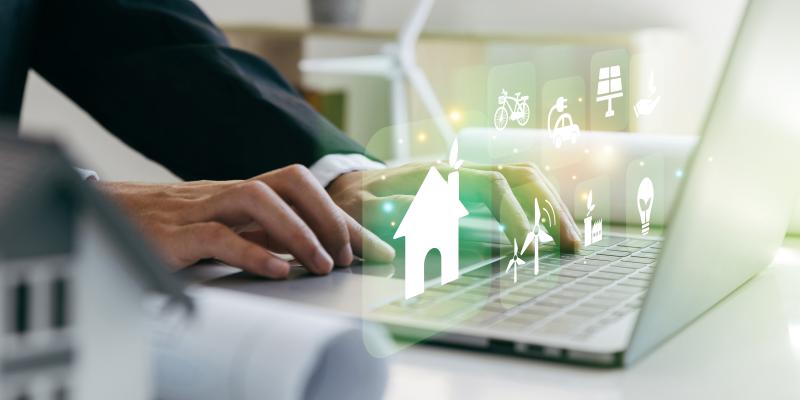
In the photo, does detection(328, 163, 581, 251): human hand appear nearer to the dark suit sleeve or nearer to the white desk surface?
the dark suit sleeve

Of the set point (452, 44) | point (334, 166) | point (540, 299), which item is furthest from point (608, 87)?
point (452, 44)

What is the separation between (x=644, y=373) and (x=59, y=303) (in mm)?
321

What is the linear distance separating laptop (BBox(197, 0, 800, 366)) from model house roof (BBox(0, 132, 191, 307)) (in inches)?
11.0

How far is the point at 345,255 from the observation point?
0.64 m

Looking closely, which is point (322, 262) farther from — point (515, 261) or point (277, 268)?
point (515, 261)

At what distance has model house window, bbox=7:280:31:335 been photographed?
206 millimetres

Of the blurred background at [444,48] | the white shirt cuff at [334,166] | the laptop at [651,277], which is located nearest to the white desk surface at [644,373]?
the laptop at [651,277]

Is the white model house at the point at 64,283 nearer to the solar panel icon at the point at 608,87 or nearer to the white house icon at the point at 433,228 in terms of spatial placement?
the white house icon at the point at 433,228

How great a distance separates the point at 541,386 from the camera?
1.41ft

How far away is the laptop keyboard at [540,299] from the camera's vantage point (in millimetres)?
486

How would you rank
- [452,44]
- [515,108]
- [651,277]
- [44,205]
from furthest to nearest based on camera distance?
[452,44] → [515,108] → [651,277] → [44,205]

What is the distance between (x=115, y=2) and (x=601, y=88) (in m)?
0.55

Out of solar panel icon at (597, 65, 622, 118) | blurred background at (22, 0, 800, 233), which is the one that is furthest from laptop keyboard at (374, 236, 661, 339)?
blurred background at (22, 0, 800, 233)

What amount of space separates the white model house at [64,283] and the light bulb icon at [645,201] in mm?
712
